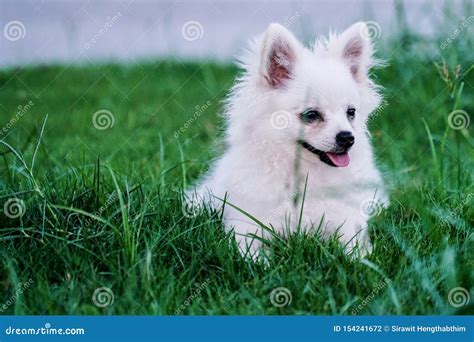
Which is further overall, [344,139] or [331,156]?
[331,156]

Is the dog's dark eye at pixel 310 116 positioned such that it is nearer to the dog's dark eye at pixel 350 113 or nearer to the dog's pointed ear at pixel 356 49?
the dog's dark eye at pixel 350 113

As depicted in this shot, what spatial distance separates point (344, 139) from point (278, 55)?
0.50 metres

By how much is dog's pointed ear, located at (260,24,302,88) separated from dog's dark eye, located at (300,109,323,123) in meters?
0.20

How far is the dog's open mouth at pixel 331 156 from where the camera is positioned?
10.1ft

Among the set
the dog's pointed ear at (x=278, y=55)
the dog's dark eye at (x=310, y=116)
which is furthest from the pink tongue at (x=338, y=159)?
the dog's pointed ear at (x=278, y=55)

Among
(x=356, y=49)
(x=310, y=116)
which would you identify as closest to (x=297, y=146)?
(x=310, y=116)

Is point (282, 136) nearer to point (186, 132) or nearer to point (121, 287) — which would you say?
point (121, 287)

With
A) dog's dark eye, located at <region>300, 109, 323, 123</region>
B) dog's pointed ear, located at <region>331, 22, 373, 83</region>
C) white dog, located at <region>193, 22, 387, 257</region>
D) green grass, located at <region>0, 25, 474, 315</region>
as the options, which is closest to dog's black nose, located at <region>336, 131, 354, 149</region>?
white dog, located at <region>193, 22, 387, 257</region>

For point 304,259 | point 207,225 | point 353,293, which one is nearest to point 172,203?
point 207,225

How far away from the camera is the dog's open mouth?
10.1ft

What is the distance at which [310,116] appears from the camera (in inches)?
121

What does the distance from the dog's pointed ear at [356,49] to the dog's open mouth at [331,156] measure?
450 mm

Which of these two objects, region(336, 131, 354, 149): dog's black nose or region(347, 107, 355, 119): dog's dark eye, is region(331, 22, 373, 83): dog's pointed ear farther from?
region(336, 131, 354, 149): dog's black nose

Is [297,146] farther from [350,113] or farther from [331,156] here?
[350,113]
